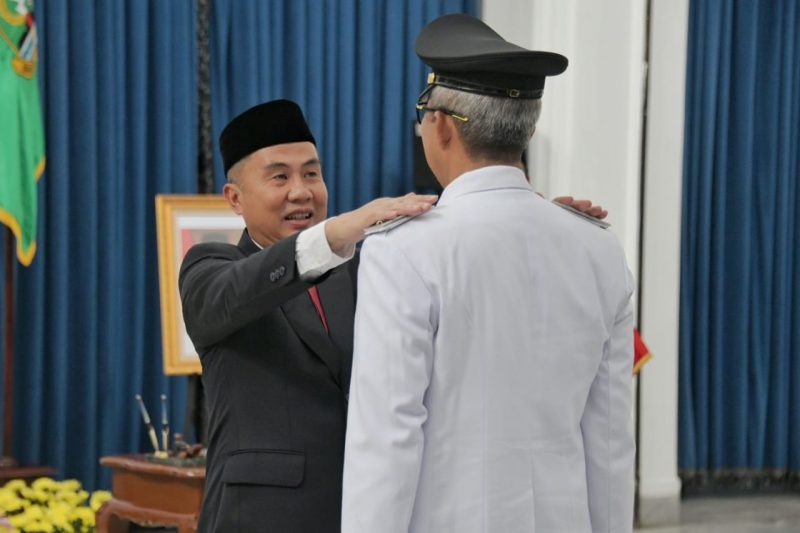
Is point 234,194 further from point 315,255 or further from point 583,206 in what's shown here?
point 583,206

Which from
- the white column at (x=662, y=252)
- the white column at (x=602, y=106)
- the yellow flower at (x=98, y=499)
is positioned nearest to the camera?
the yellow flower at (x=98, y=499)

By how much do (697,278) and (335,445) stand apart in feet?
16.2

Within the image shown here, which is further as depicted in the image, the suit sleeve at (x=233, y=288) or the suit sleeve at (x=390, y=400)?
the suit sleeve at (x=233, y=288)

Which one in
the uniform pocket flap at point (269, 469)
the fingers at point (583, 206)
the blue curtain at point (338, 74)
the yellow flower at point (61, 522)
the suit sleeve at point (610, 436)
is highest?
the blue curtain at point (338, 74)

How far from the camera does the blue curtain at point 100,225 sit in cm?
518

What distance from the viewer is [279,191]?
2199 mm

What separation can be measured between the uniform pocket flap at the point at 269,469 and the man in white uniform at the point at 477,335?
0.35 m

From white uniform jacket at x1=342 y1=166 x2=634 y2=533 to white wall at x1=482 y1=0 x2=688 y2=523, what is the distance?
425cm

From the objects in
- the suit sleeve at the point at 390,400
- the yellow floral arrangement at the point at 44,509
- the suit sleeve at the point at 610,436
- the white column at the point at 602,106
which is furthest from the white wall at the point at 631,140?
the suit sleeve at the point at 390,400

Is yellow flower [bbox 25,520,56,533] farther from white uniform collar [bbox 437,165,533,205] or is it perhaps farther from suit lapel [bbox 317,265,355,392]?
white uniform collar [bbox 437,165,533,205]

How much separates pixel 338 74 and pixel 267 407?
411 centimetres

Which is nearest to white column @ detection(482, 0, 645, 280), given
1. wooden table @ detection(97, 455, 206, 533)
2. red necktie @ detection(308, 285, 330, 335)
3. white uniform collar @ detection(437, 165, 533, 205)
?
wooden table @ detection(97, 455, 206, 533)

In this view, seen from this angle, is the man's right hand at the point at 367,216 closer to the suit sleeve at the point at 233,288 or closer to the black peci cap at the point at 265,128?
the suit sleeve at the point at 233,288

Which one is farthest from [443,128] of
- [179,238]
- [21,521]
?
[179,238]
